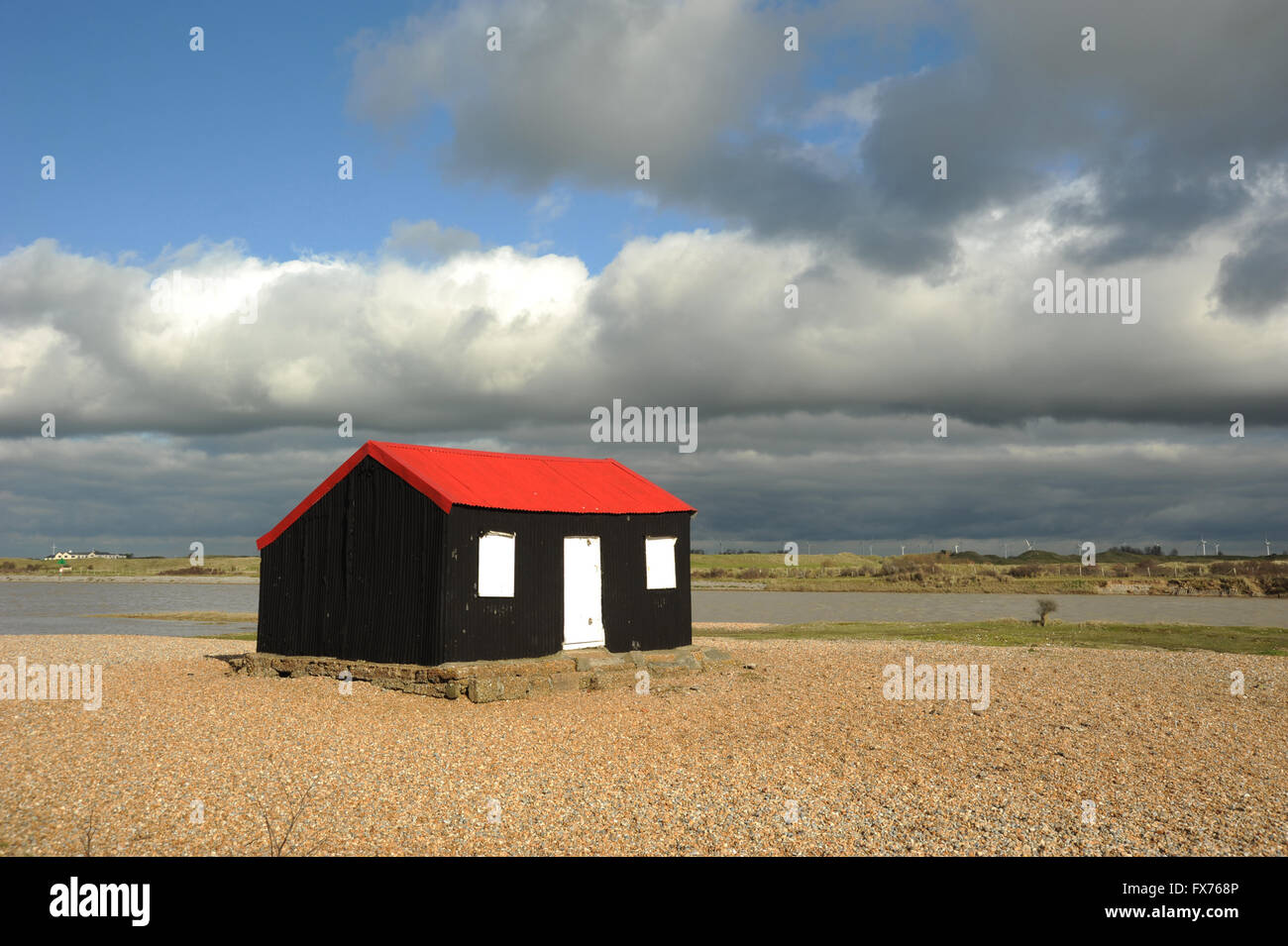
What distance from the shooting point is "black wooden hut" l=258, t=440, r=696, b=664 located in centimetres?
1856

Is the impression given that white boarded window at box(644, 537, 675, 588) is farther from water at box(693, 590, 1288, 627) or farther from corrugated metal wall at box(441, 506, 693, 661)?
water at box(693, 590, 1288, 627)

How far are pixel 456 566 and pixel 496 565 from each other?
1.18 metres

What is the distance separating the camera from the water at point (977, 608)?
148ft

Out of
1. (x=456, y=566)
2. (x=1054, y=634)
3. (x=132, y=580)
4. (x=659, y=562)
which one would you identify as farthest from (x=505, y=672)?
(x=132, y=580)

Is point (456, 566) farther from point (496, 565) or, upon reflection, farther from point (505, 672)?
point (505, 672)

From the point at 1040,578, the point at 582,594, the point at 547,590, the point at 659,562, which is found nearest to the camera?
the point at 547,590

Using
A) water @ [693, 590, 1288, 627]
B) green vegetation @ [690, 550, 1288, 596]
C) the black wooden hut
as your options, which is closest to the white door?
the black wooden hut

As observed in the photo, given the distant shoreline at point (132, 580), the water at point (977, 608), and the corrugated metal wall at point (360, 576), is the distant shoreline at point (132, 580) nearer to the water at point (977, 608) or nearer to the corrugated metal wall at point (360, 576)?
the water at point (977, 608)

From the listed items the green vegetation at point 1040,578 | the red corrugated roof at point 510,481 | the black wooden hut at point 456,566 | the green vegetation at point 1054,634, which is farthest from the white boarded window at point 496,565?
the green vegetation at point 1040,578

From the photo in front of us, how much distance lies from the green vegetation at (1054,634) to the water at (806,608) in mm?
7129

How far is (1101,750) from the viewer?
43.9ft

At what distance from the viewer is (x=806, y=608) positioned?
55281 mm

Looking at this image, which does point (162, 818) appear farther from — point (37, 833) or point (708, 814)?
point (708, 814)

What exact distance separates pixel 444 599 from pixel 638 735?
5.93 m
